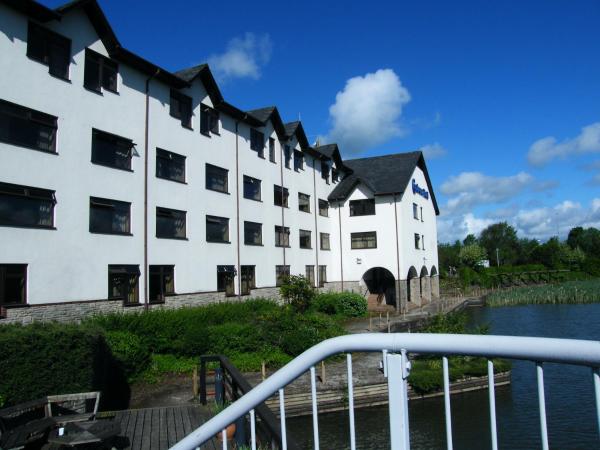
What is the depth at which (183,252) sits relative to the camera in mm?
21078

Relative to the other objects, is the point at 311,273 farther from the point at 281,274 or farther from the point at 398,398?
the point at 398,398

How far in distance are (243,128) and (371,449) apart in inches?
972

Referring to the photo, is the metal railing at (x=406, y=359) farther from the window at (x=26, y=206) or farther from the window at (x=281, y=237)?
the window at (x=281, y=237)

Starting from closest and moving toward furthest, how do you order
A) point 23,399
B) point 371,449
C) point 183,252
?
point 371,449 → point 23,399 → point 183,252

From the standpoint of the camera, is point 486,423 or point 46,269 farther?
point 46,269

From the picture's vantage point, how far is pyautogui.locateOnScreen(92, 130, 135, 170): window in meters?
17.5

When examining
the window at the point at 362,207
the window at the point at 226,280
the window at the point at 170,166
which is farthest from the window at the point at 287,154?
the window at the point at 170,166

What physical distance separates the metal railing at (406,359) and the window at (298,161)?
97.3 feet

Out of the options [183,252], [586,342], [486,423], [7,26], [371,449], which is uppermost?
[7,26]

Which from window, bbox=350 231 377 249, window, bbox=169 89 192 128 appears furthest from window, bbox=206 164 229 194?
window, bbox=350 231 377 249

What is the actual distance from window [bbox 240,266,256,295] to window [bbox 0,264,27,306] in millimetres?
11639

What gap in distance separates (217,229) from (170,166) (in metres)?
4.15

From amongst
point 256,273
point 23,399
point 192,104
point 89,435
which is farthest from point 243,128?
point 89,435

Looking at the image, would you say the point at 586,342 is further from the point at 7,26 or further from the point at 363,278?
the point at 363,278
